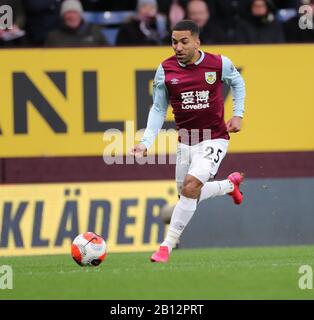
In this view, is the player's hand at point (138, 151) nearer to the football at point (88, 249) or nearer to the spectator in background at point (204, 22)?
the football at point (88, 249)

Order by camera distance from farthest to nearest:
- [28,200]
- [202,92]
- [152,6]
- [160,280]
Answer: [152,6]
[28,200]
[202,92]
[160,280]

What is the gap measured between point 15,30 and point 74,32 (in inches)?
→ 32.1

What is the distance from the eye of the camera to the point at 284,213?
53.2 ft

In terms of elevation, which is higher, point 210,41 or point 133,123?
point 210,41

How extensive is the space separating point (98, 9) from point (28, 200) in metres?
3.30

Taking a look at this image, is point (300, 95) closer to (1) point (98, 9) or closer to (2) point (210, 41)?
(2) point (210, 41)

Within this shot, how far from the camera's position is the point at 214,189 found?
13000mm

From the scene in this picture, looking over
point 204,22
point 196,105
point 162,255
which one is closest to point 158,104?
point 196,105

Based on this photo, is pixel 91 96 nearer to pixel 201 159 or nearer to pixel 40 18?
pixel 40 18

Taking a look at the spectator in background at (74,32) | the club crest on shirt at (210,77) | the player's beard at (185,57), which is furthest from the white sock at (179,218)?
the spectator in background at (74,32)

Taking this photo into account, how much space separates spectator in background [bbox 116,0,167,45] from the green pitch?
155 inches
